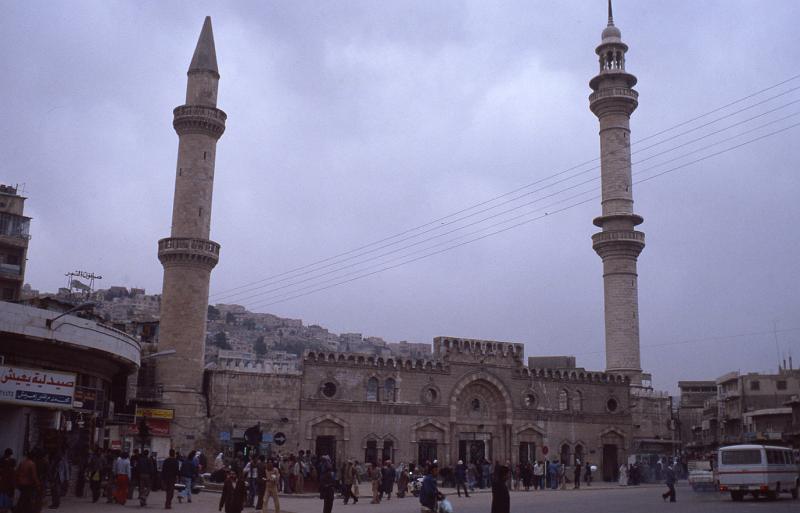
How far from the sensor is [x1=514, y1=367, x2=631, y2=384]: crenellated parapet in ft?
147

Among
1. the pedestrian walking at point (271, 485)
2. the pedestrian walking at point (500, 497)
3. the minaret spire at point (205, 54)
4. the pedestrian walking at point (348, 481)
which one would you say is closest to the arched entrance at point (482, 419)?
the pedestrian walking at point (348, 481)

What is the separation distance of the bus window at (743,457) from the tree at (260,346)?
348 ft

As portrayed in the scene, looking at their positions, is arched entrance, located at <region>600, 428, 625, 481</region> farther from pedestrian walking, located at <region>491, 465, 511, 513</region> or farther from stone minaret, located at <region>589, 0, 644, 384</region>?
pedestrian walking, located at <region>491, 465, 511, 513</region>

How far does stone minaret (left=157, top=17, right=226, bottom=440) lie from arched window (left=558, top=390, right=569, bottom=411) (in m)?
20.6

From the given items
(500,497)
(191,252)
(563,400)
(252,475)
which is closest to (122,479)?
(252,475)

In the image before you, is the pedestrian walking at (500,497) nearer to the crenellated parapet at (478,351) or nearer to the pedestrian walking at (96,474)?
the pedestrian walking at (96,474)

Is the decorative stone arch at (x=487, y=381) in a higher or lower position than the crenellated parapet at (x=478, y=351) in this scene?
lower

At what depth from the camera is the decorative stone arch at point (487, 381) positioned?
139 feet

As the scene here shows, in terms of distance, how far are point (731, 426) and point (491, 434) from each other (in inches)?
1139

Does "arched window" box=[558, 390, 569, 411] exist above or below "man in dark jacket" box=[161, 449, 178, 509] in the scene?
above

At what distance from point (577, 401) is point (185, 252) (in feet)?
78.5

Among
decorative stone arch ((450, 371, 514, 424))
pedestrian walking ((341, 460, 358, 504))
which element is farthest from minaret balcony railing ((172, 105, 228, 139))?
pedestrian walking ((341, 460, 358, 504))

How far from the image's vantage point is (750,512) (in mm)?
18672

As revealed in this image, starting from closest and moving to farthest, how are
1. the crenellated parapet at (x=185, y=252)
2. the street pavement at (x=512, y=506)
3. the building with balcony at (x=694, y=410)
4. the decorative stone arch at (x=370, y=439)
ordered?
the street pavement at (x=512, y=506)
the crenellated parapet at (x=185, y=252)
the decorative stone arch at (x=370, y=439)
the building with balcony at (x=694, y=410)
